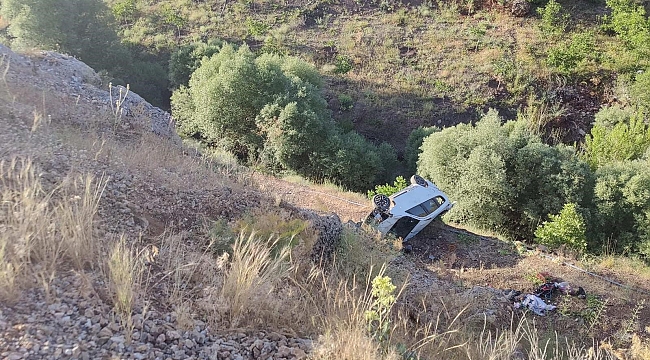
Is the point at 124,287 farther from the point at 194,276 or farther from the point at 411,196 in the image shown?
→ the point at 411,196

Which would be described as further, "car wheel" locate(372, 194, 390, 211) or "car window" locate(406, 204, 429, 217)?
"car window" locate(406, 204, 429, 217)

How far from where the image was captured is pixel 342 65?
22328mm

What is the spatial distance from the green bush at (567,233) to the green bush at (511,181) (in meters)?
1.74

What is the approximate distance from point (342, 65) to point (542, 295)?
17032 mm

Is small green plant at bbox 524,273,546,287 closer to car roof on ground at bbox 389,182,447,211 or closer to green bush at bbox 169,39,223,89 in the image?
car roof on ground at bbox 389,182,447,211

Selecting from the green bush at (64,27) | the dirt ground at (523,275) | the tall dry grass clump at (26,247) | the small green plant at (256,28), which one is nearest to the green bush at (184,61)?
the green bush at (64,27)

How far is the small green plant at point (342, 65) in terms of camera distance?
2234cm

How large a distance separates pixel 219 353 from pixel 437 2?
27939 millimetres

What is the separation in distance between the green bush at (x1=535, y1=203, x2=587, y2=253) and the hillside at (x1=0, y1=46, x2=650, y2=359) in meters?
1.55

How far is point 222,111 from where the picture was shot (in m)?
16.2

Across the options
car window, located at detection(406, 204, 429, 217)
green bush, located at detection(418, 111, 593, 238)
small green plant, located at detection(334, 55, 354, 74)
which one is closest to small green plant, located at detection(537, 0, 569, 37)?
small green plant, located at detection(334, 55, 354, 74)

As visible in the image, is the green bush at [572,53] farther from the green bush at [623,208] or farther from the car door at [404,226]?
the car door at [404,226]

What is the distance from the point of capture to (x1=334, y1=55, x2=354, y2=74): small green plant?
73.3 feet

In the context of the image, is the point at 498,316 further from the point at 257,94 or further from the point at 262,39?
the point at 262,39
